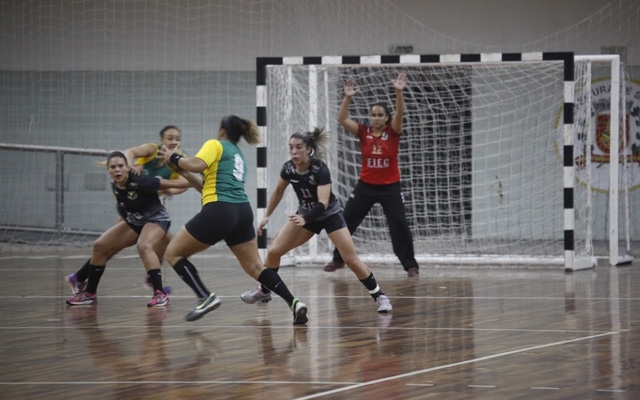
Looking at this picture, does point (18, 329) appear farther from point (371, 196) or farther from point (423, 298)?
point (371, 196)

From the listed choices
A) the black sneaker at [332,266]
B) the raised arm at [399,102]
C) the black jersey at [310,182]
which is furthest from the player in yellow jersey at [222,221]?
the black sneaker at [332,266]

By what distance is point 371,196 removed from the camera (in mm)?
14039

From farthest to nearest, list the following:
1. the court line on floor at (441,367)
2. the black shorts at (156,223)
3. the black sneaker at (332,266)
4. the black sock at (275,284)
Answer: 1. the black sneaker at (332,266)
2. the black shorts at (156,223)
3. the black sock at (275,284)
4. the court line on floor at (441,367)

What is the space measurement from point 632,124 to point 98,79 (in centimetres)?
982

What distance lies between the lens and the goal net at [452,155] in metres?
16.4

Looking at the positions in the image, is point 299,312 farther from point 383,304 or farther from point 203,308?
point 383,304

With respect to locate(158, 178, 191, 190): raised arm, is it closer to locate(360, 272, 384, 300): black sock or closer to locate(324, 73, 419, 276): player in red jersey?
locate(360, 272, 384, 300): black sock

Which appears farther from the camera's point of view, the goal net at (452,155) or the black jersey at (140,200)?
the goal net at (452,155)

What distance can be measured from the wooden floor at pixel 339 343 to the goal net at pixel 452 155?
348 centimetres

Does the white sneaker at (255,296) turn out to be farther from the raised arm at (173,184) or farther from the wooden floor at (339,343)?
the raised arm at (173,184)

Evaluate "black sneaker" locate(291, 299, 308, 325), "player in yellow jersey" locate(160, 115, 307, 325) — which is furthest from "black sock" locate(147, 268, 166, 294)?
"black sneaker" locate(291, 299, 308, 325)

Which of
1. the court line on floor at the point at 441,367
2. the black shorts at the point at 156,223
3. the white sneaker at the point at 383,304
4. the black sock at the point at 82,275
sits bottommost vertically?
the court line on floor at the point at 441,367

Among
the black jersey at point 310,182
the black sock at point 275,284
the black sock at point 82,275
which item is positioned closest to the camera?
the black sock at point 275,284

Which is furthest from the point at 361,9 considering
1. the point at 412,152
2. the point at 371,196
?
the point at 371,196
